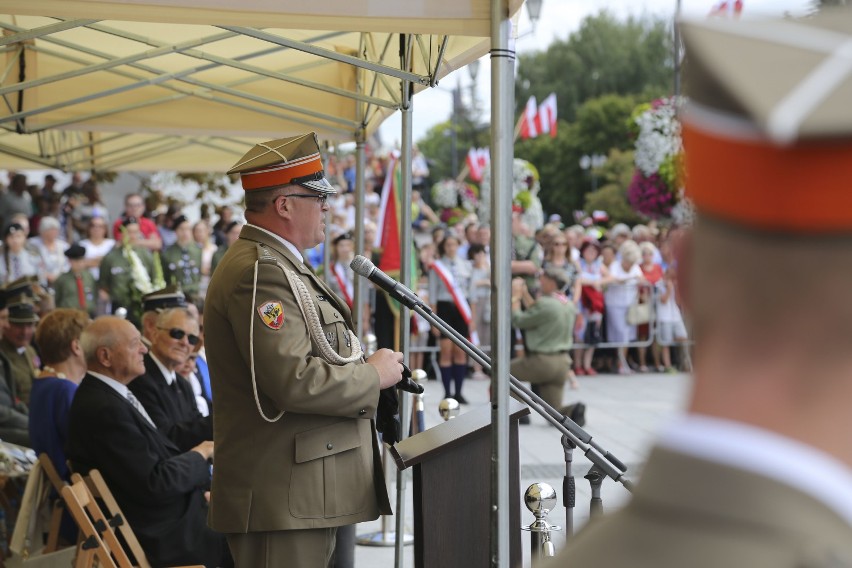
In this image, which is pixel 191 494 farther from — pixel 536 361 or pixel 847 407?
pixel 536 361

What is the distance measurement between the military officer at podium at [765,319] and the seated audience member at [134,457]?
4453 millimetres

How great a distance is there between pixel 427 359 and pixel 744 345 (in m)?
14.9

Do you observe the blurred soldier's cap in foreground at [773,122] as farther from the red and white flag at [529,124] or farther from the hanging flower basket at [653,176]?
the red and white flag at [529,124]

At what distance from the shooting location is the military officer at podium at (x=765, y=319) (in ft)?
2.40

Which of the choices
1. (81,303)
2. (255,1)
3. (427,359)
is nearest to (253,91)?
(255,1)

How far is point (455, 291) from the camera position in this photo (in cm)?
1384

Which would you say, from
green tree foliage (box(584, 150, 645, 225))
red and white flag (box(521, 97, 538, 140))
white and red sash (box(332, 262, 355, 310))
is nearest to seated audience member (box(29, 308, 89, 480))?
white and red sash (box(332, 262, 355, 310))

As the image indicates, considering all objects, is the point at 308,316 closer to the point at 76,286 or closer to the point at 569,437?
the point at 569,437

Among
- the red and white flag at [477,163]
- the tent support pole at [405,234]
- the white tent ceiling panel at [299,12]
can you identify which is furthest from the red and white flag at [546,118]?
the white tent ceiling panel at [299,12]

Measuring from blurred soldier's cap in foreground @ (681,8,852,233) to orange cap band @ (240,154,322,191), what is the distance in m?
3.29

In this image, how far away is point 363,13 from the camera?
12.4ft

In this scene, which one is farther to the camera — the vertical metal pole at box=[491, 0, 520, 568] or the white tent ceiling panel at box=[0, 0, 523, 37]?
the white tent ceiling panel at box=[0, 0, 523, 37]

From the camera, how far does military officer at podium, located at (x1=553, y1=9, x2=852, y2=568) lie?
730 millimetres

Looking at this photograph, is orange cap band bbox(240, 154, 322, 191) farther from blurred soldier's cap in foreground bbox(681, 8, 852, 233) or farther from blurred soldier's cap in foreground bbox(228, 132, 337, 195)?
blurred soldier's cap in foreground bbox(681, 8, 852, 233)
